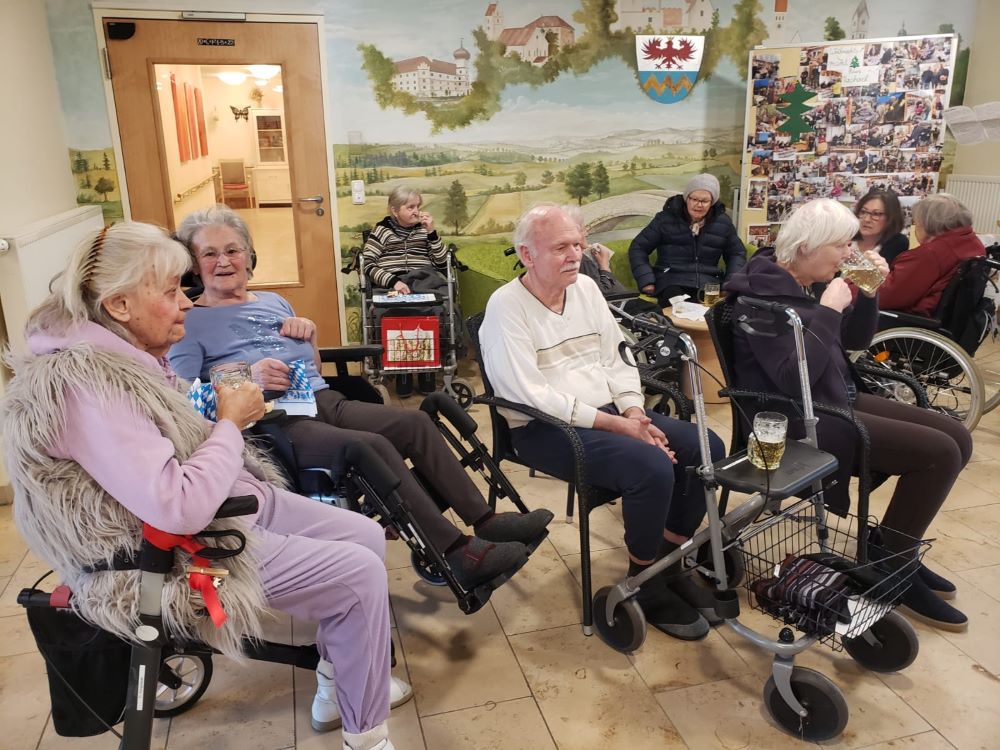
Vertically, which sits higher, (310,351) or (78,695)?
(310,351)

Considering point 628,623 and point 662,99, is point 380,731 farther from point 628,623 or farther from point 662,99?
point 662,99

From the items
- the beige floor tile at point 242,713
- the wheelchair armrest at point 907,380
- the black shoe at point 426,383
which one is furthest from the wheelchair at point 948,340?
the beige floor tile at point 242,713

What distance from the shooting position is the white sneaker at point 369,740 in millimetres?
1665

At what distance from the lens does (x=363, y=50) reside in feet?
15.5

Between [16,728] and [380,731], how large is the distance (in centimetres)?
99

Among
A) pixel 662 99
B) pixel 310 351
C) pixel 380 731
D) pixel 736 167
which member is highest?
pixel 662 99

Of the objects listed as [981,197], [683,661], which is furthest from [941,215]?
[981,197]

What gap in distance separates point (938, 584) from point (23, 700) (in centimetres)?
266

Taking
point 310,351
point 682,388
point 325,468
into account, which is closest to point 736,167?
point 682,388

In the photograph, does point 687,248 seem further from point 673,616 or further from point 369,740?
point 369,740

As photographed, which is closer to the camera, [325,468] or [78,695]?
[78,695]

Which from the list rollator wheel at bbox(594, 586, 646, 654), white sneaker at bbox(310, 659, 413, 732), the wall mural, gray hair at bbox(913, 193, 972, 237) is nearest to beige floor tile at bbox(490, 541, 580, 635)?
rollator wheel at bbox(594, 586, 646, 654)

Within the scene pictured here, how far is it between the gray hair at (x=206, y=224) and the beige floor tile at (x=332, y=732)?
1.27 m

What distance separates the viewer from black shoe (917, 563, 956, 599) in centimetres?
244
